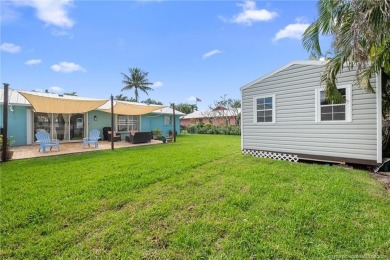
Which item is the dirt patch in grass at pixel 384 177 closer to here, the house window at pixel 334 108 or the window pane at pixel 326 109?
the house window at pixel 334 108

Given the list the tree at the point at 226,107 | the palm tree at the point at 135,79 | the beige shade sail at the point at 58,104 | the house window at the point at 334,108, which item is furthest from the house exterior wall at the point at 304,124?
the palm tree at the point at 135,79

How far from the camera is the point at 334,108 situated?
6773mm

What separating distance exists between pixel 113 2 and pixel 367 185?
33.1 ft

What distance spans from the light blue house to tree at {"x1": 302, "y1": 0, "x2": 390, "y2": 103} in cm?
1096

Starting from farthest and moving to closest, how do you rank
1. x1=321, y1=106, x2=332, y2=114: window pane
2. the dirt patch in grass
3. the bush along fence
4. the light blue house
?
Result: the bush along fence, the light blue house, x1=321, y1=106, x2=332, y2=114: window pane, the dirt patch in grass

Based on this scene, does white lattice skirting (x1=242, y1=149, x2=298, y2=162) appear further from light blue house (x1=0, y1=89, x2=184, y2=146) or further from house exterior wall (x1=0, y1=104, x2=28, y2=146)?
house exterior wall (x1=0, y1=104, x2=28, y2=146)

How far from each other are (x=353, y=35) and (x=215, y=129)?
21.7 meters

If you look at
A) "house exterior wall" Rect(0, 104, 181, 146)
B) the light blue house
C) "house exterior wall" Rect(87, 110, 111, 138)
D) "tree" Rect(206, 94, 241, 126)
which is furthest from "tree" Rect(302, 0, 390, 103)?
"tree" Rect(206, 94, 241, 126)

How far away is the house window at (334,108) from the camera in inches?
254

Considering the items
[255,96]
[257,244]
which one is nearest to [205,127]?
[255,96]

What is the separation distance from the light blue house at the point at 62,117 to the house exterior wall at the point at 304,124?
8.84 metres

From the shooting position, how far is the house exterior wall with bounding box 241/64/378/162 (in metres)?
6.17

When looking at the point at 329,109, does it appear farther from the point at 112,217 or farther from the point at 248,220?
the point at 112,217

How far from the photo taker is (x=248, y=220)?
321 centimetres
